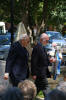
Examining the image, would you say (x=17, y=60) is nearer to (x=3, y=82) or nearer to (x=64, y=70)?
(x=3, y=82)

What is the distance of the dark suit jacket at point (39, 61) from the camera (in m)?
5.10

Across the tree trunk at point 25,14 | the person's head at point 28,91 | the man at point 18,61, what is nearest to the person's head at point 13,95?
the person's head at point 28,91

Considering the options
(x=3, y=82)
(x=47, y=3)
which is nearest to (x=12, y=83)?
(x=3, y=82)

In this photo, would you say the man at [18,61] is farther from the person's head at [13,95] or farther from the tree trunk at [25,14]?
the tree trunk at [25,14]

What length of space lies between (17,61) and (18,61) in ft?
0.07

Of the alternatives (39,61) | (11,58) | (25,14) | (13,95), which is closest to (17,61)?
(11,58)

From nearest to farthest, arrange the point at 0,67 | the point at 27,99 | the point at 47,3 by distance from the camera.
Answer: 1. the point at 27,99
2. the point at 0,67
3. the point at 47,3

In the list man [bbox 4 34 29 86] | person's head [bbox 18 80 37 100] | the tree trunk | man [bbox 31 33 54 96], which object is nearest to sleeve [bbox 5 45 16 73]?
man [bbox 4 34 29 86]

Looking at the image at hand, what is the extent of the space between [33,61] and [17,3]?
283 inches

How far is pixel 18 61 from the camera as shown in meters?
4.87

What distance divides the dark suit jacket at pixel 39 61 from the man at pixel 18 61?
0.91ft

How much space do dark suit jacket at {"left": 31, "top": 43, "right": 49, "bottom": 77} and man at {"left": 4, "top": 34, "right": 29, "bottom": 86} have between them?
0.28 metres

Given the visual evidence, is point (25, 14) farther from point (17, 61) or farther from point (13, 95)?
point (13, 95)

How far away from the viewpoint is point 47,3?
10617 mm
